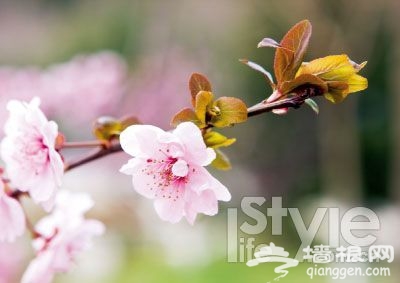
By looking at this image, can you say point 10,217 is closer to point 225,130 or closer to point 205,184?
point 205,184

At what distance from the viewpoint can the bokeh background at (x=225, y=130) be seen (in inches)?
102

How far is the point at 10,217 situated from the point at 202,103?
0.24 metres

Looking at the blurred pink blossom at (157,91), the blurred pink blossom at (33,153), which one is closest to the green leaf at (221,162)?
the blurred pink blossom at (33,153)

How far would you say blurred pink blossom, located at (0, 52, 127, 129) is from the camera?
2.42 meters

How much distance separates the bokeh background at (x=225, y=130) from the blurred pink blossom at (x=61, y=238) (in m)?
1.38

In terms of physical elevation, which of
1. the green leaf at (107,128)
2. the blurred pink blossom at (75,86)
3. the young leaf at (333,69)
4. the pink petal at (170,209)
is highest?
the young leaf at (333,69)

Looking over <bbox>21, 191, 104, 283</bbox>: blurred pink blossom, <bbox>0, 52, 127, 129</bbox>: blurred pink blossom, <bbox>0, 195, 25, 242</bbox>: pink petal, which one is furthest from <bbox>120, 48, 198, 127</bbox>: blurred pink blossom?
<bbox>0, 195, 25, 242</bbox>: pink petal

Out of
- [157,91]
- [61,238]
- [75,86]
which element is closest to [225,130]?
[157,91]

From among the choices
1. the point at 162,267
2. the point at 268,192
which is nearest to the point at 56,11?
the point at 268,192

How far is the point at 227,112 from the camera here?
1.93ft

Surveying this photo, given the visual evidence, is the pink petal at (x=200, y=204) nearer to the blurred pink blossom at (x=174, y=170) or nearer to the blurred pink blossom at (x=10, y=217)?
the blurred pink blossom at (x=174, y=170)

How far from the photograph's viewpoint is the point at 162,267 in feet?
13.4

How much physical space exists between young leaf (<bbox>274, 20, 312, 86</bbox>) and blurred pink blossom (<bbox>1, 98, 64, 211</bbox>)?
0.67 ft

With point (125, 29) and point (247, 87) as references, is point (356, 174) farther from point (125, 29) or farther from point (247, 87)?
point (125, 29)
